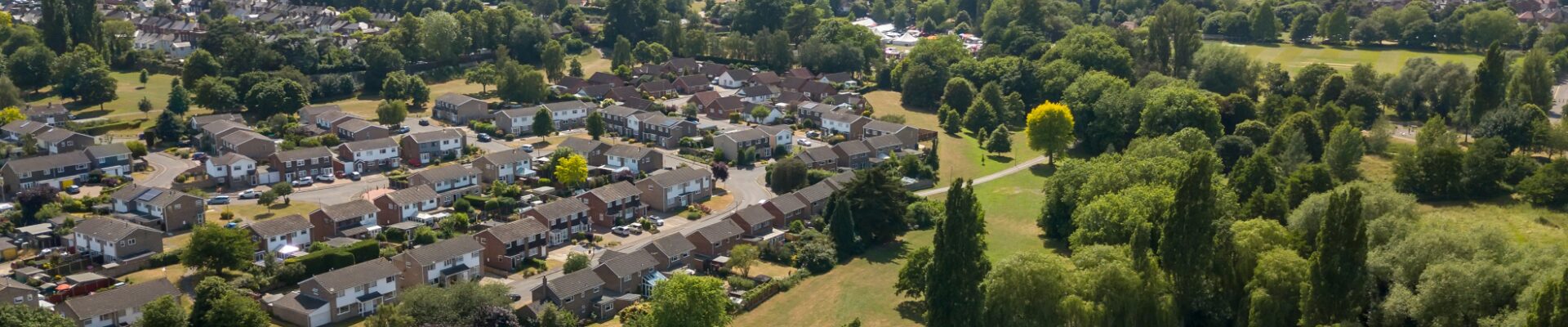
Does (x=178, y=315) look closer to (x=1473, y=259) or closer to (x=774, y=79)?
(x=1473, y=259)

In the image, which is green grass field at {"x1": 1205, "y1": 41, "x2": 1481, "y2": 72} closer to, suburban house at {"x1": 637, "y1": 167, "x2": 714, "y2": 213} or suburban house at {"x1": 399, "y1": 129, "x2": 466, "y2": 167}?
suburban house at {"x1": 637, "y1": 167, "x2": 714, "y2": 213}

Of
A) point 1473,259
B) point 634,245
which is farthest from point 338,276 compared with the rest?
point 1473,259

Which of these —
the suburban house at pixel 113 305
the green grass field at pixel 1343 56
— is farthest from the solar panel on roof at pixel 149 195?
the green grass field at pixel 1343 56

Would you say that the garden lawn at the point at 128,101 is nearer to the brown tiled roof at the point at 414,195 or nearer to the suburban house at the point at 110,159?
the suburban house at the point at 110,159

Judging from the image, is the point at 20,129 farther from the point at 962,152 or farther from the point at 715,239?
the point at 962,152

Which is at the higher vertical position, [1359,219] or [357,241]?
[1359,219]

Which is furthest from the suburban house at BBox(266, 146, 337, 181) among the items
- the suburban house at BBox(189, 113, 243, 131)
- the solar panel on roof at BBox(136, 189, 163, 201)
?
the suburban house at BBox(189, 113, 243, 131)
